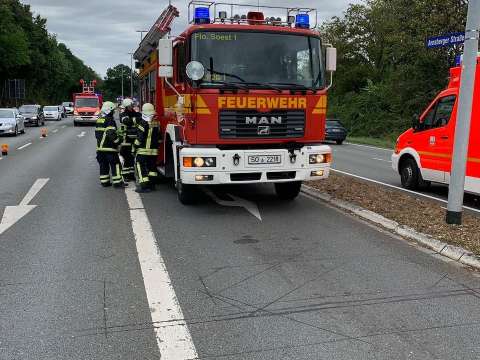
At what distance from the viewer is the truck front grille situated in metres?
7.93

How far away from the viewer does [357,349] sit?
3773 mm

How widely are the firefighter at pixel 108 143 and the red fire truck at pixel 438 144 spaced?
20.0ft

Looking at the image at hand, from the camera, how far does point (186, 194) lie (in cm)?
886

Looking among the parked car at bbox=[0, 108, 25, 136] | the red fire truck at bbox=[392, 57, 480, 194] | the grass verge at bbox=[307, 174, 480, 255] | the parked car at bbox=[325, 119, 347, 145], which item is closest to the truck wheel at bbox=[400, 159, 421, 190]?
the red fire truck at bbox=[392, 57, 480, 194]

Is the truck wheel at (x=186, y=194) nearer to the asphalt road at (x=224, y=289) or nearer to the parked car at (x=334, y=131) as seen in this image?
the asphalt road at (x=224, y=289)

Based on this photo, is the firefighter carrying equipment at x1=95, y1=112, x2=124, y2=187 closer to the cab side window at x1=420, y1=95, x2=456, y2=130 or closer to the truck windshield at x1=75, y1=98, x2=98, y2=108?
the cab side window at x1=420, y1=95, x2=456, y2=130

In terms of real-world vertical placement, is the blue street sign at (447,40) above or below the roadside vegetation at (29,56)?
below

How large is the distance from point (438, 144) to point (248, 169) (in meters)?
4.46

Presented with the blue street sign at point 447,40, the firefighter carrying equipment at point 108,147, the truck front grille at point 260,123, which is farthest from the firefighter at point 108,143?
the blue street sign at point 447,40

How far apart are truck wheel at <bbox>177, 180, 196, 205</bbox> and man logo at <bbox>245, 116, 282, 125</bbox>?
1.57 m

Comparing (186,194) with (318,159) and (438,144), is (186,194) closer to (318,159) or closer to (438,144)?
(318,159)

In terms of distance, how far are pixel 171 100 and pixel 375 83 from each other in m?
36.4

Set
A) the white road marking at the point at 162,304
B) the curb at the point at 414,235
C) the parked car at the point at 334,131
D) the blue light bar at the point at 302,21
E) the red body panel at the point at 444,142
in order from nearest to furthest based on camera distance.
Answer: the white road marking at the point at 162,304
the curb at the point at 414,235
the blue light bar at the point at 302,21
the red body panel at the point at 444,142
the parked car at the point at 334,131

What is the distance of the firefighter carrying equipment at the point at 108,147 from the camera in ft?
35.3
